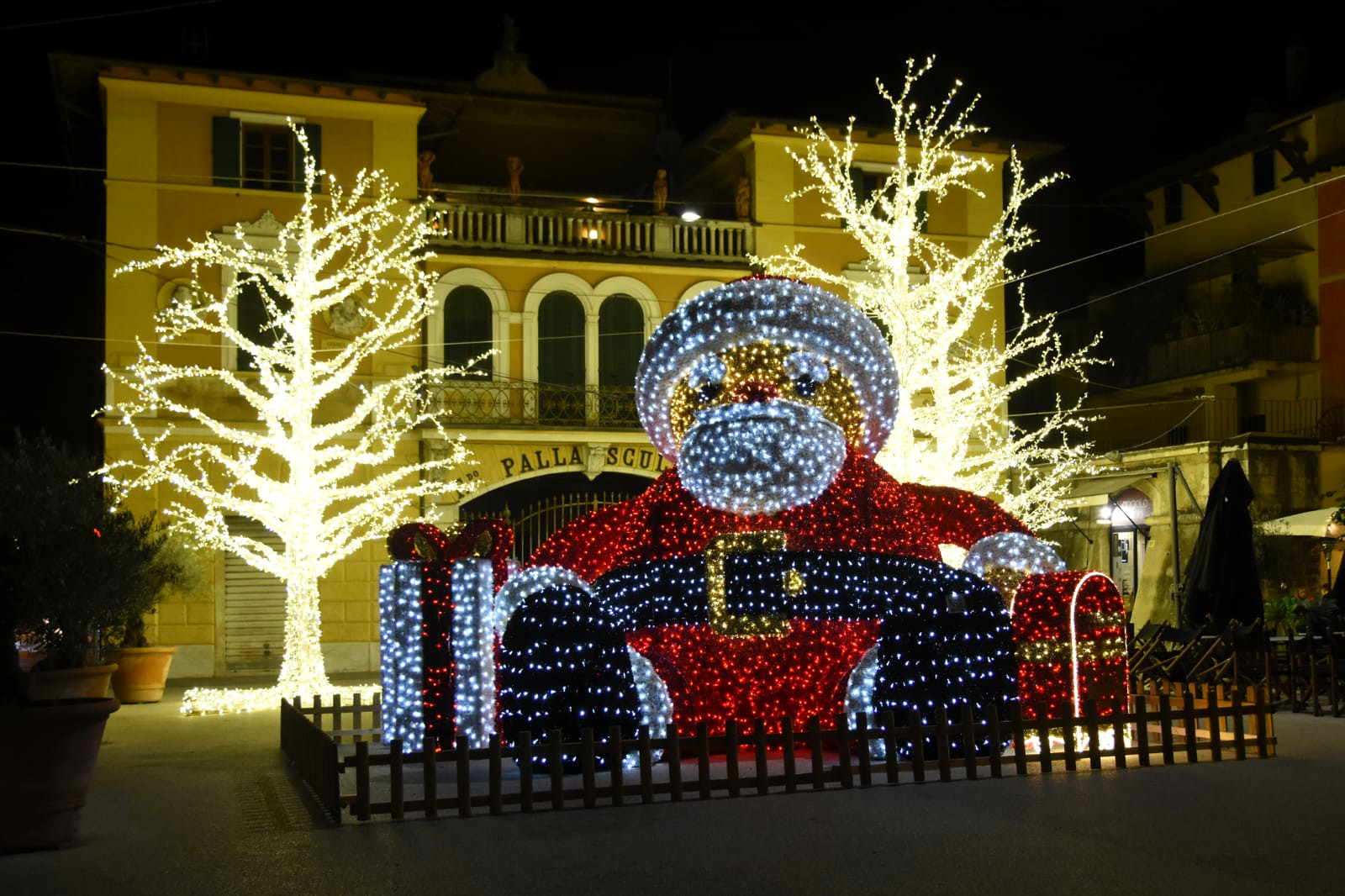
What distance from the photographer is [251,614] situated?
68.5 ft

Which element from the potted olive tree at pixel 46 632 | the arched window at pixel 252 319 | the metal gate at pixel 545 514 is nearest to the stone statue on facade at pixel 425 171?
the arched window at pixel 252 319

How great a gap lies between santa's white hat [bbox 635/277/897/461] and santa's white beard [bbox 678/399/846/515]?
63 cm

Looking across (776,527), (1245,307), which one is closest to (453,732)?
(776,527)

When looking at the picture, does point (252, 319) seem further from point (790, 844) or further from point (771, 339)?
point (790, 844)

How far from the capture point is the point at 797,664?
368 inches

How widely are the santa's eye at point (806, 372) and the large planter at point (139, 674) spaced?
11.0 metres

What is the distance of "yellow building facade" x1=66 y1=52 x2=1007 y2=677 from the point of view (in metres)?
20.7

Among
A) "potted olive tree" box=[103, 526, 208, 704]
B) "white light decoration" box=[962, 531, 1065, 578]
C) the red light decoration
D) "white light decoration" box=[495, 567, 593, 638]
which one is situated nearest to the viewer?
the red light decoration

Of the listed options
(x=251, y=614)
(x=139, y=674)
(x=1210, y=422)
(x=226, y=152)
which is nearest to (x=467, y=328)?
(x=226, y=152)

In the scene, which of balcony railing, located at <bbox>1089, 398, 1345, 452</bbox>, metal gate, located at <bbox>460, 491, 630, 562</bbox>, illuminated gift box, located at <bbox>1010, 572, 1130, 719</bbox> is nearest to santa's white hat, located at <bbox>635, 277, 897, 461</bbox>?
illuminated gift box, located at <bbox>1010, 572, 1130, 719</bbox>

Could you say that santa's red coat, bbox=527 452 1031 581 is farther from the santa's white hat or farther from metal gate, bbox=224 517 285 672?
metal gate, bbox=224 517 285 672

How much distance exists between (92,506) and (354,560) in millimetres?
9100

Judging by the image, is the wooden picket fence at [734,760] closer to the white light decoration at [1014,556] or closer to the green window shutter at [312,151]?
the white light decoration at [1014,556]

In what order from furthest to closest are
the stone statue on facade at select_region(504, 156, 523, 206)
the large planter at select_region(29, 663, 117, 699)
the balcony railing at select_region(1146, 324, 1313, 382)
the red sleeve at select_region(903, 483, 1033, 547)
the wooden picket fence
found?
the balcony railing at select_region(1146, 324, 1313, 382) < the stone statue on facade at select_region(504, 156, 523, 206) < the large planter at select_region(29, 663, 117, 699) < the red sleeve at select_region(903, 483, 1033, 547) < the wooden picket fence
